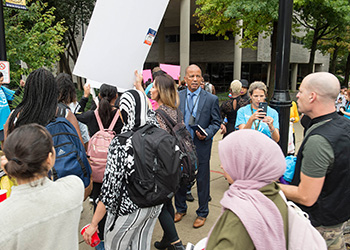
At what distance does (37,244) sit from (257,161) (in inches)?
48.7

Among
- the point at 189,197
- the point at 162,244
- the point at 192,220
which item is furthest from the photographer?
the point at 189,197

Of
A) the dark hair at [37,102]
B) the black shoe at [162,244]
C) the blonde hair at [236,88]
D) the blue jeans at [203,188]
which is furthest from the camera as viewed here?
the blonde hair at [236,88]

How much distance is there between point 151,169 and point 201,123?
203 centimetres

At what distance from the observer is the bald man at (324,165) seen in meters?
2.04

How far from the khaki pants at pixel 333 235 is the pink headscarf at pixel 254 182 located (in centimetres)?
95

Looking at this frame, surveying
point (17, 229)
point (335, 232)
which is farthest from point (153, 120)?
point (335, 232)

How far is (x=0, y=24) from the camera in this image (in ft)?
21.4

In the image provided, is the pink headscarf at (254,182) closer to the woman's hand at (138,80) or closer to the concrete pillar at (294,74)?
the woman's hand at (138,80)

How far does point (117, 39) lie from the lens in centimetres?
280

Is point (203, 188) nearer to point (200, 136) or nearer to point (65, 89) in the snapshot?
point (200, 136)

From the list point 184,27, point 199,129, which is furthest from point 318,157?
point 184,27

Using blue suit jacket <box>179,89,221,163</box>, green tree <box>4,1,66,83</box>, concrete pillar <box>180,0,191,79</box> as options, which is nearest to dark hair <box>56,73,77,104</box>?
blue suit jacket <box>179,89,221,163</box>

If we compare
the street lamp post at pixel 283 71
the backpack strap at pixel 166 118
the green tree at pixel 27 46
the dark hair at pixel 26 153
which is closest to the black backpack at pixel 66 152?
the dark hair at pixel 26 153

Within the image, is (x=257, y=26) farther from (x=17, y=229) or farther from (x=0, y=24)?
(x=17, y=229)
